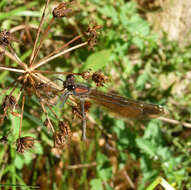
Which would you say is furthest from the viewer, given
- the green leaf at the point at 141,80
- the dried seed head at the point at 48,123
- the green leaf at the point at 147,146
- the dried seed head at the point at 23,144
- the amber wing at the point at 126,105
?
the green leaf at the point at 141,80

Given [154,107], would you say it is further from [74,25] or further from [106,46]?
[74,25]

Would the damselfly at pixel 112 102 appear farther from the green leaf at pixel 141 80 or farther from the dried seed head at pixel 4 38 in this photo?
the green leaf at pixel 141 80

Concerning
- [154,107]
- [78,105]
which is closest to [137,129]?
[154,107]

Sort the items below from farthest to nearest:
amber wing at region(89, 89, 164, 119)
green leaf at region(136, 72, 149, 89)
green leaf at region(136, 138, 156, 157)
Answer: green leaf at region(136, 72, 149, 89) → green leaf at region(136, 138, 156, 157) → amber wing at region(89, 89, 164, 119)

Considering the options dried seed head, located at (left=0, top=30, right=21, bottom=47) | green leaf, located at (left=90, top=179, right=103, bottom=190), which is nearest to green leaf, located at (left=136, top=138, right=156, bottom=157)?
green leaf, located at (left=90, top=179, right=103, bottom=190)

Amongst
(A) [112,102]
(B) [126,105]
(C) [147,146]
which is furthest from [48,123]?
(C) [147,146]

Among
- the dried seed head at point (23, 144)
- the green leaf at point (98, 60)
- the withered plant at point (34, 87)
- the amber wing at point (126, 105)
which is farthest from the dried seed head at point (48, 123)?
the green leaf at point (98, 60)

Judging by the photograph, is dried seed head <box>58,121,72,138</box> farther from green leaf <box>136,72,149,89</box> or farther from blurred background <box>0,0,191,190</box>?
green leaf <box>136,72,149,89</box>
